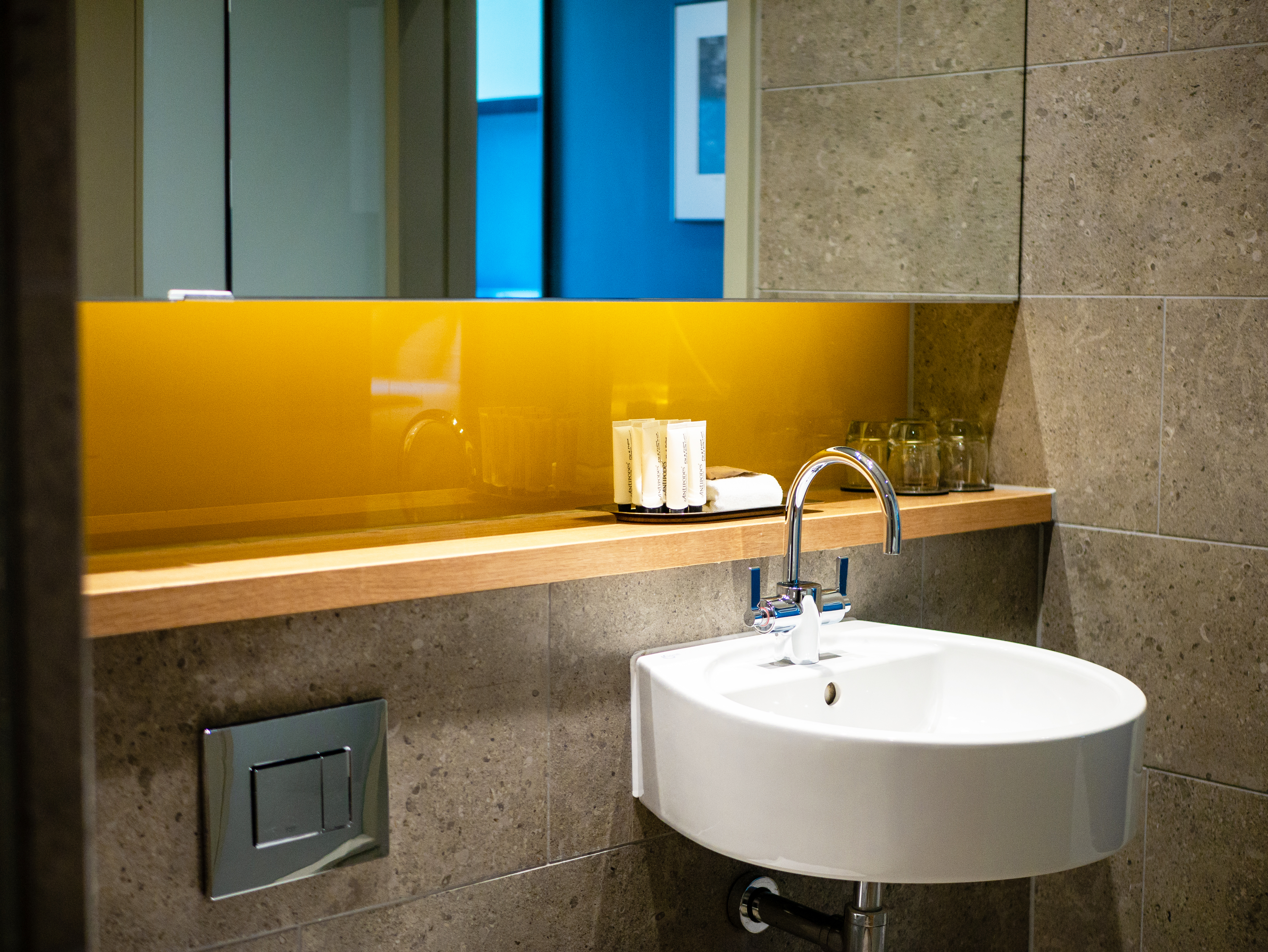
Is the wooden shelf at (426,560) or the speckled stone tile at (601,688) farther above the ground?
the wooden shelf at (426,560)

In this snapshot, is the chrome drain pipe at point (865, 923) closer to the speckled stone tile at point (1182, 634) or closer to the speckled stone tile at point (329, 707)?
the speckled stone tile at point (329, 707)

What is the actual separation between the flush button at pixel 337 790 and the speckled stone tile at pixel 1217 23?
4.88 feet

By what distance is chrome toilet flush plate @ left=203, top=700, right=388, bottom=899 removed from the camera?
1205mm

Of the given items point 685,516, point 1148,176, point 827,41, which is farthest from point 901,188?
point 685,516

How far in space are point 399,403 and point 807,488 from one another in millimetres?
510

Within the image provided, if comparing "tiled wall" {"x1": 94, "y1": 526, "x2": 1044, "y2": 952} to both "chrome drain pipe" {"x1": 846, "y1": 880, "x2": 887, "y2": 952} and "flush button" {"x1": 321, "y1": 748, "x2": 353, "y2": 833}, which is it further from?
"chrome drain pipe" {"x1": 846, "y1": 880, "x2": 887, "y2": 952}

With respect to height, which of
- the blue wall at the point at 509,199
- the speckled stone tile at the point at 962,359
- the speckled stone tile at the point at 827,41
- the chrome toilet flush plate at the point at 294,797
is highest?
the speckled stone tile at the point at 827,41

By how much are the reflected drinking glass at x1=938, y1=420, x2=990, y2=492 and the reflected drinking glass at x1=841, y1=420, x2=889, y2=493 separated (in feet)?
0.30

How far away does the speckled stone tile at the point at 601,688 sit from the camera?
1.47m

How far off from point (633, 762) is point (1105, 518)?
88 cm

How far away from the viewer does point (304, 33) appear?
1250 millimetres

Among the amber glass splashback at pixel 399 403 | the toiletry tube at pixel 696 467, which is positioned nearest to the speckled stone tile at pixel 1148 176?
the amber glass splashback at pixel 399 403

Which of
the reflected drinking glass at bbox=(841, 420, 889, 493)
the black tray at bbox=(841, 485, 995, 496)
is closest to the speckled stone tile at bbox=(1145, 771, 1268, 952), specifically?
the black tray at bbox=(841, 485, 995, 496)

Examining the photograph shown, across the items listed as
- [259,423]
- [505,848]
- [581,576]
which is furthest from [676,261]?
[505,848]
